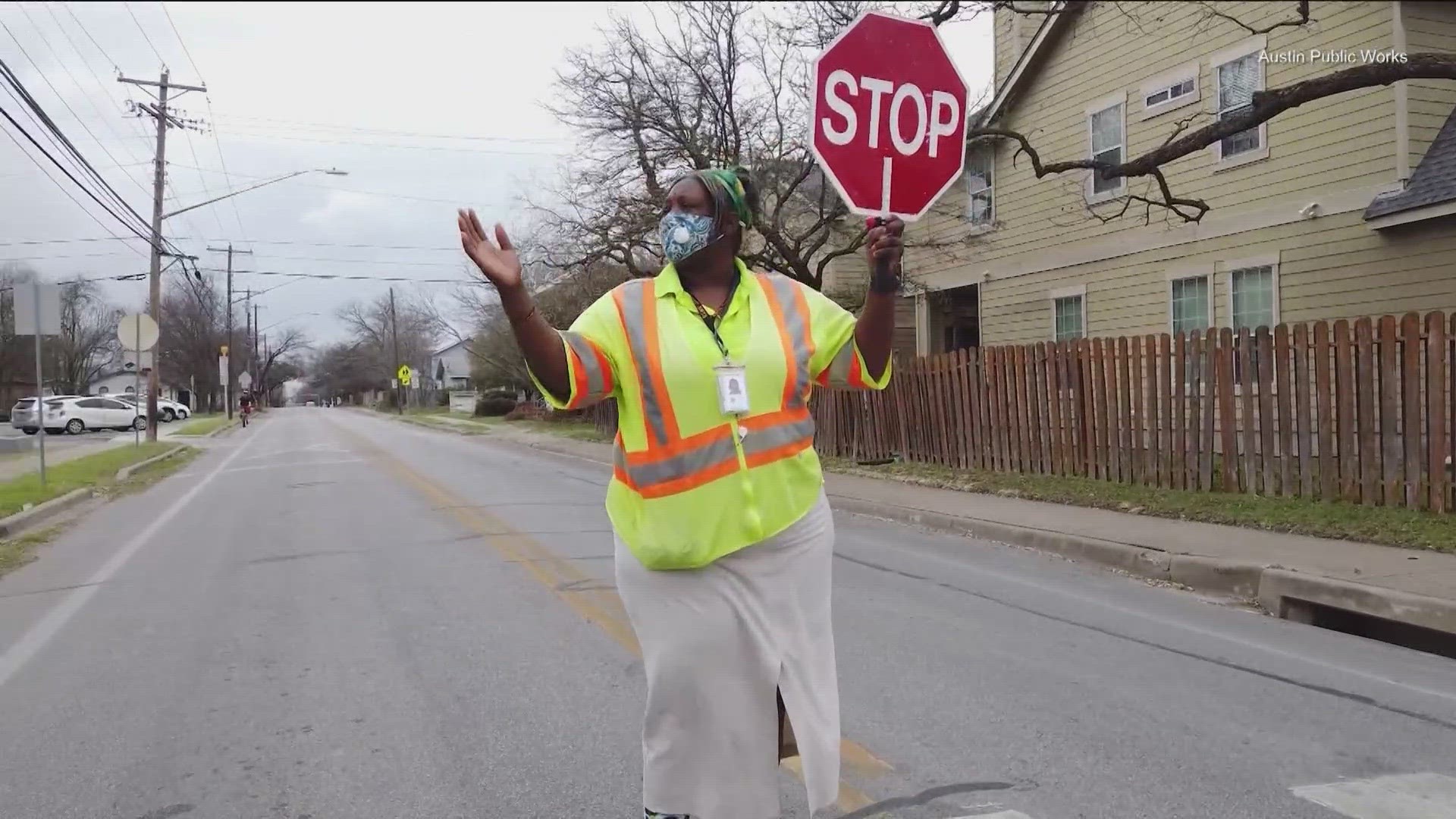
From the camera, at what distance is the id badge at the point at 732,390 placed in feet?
7.09

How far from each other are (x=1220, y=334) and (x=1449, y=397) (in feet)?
8.05

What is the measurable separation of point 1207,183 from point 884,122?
13.7 m

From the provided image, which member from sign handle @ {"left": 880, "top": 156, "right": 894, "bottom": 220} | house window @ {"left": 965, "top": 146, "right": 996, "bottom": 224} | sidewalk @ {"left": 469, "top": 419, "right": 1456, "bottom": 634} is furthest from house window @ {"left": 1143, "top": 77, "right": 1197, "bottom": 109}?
sign handle @ {"left": 880, "top": 156, "right": 894, "bottom": 220}

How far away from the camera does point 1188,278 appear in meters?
15.7

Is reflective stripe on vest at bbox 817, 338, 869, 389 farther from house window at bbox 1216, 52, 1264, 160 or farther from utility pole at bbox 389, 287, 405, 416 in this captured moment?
utility pole at bbox 389, 287, 405, 416

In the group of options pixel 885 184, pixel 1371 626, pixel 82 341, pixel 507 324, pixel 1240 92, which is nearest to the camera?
pixel 885 184

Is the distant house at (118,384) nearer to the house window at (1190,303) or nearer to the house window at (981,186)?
the house window at (981,186)

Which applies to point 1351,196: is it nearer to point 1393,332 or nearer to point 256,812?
point 1393,332

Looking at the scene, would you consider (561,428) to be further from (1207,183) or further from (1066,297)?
(1207,183)

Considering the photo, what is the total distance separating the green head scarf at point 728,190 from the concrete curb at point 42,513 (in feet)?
37.0


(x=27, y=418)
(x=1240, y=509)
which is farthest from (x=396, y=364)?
(x=1240, y=509)

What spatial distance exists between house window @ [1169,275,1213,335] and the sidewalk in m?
5.35

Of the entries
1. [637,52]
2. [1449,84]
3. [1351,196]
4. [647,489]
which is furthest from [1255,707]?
[637,52]

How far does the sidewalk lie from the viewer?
6779mm
